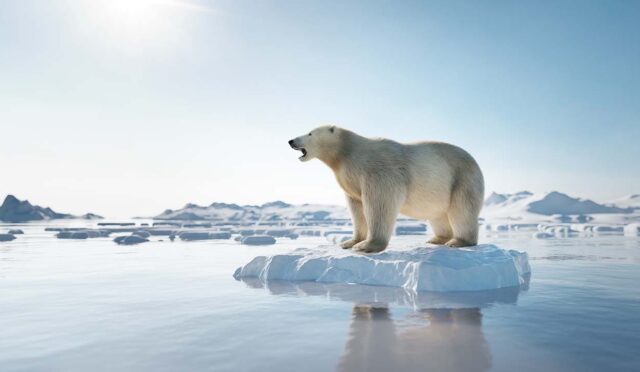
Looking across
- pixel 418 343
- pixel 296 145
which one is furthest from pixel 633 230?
pixel 418 343

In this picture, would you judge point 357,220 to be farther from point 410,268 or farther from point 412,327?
point 412,327

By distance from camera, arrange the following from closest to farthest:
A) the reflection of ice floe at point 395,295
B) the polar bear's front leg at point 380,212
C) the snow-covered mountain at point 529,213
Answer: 1. the reflection of ice floe at point 395,295
2. the polar bear's front leg at point 380,212
3. the snow-covered mountain at point 529,213

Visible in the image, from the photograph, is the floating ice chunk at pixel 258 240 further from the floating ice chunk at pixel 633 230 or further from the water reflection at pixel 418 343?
the floating ice chunk at pixel 633 230

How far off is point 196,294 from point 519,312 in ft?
14.4

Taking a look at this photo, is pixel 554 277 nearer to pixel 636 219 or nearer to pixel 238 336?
pixel 238 336

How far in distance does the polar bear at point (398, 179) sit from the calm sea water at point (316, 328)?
1276mm

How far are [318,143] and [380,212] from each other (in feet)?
5.40

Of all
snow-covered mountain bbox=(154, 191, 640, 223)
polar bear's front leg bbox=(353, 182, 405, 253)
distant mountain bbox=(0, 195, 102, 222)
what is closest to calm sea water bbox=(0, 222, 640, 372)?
polar bear's front leg bbox=(353, 182, 405, 253)

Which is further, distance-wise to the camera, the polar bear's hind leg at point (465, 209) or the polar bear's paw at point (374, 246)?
the polar bear's hind leg at point (465, 209)

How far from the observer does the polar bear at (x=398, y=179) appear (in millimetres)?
6840

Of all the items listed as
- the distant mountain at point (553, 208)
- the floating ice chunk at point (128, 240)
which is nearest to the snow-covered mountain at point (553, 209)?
the distant mountain at point (553, 208)

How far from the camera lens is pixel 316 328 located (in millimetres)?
4008

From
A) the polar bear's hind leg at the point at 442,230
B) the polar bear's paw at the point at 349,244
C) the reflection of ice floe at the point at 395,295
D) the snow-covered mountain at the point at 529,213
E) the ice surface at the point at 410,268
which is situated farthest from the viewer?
the snow-covered mountain at the point at 529,213

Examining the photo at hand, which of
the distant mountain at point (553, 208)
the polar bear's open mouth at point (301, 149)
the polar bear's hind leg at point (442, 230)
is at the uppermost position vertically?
the distant mountain at point (553, 208)
